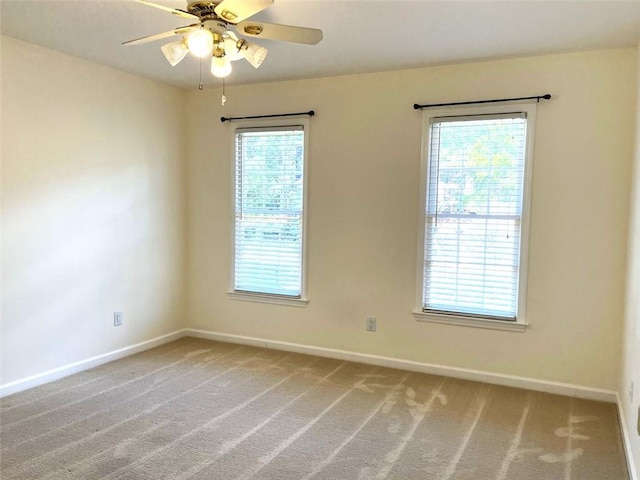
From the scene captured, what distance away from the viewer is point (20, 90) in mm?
3270

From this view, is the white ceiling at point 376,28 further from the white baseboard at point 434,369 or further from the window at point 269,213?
the white baseboard at point 434,369

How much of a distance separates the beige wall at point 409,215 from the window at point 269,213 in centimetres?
11

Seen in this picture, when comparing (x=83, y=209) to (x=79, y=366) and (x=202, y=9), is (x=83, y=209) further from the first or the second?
(x=202, y=9)

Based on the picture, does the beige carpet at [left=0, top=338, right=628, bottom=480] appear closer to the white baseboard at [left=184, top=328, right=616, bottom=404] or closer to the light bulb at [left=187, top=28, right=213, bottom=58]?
the white baseboard at [left=184, top=328, right=616, bottom=404]

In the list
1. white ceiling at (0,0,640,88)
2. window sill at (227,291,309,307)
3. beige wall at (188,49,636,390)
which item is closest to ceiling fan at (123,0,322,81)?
white ceiling at (0,0,640,88)

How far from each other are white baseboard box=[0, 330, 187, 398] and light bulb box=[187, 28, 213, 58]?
2618 mm

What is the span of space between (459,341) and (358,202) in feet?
4.50

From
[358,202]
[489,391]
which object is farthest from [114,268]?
[489,391]

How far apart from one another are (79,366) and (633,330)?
12.5ft

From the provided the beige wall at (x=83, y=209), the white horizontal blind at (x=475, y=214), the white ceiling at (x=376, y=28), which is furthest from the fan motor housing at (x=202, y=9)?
the white horizontal blind at (x=475, y=214)

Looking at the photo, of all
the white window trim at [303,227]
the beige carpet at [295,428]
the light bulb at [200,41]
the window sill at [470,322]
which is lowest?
the beige carpet at [295,428]

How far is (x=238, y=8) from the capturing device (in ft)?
6.73

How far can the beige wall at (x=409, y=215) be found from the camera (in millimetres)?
3287

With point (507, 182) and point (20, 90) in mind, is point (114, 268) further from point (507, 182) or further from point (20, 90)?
point (507, 182)
